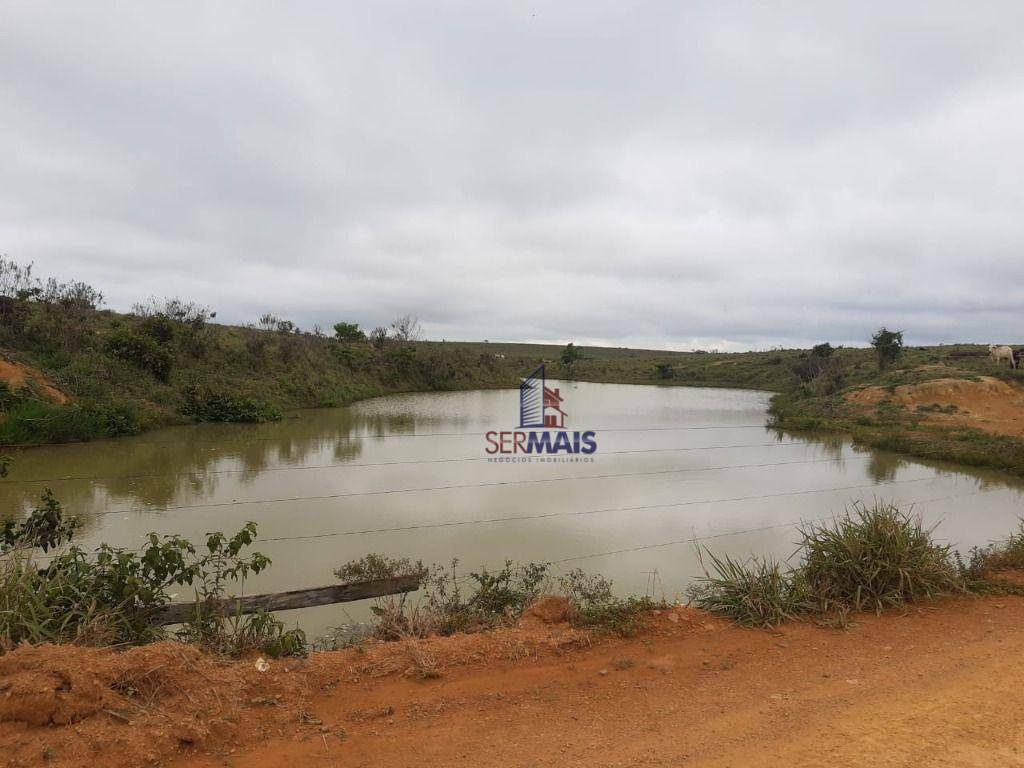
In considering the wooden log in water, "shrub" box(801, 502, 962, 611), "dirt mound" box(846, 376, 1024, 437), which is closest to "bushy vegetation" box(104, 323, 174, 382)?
"shrub" box(801, 502, 962, 611)

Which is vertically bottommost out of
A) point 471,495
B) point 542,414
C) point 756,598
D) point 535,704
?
point 471,495

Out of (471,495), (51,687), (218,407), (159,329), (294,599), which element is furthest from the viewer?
(159,329)

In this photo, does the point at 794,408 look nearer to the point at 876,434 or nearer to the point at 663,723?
the point at 876,434

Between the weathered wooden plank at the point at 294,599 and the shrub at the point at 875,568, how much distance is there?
367 cm

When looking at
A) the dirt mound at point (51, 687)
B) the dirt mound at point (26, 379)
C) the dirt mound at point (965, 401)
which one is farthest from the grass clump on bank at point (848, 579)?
the dirt mound at point (965, 401)

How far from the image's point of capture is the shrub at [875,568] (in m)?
4.94

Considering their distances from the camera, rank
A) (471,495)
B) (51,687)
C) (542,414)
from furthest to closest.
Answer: (542,414), (471,495), (51,687)

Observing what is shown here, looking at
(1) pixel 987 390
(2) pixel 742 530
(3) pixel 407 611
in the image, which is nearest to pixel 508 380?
(1) pixel 987 390

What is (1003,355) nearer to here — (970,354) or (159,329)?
(970,354)

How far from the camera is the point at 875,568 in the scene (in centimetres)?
500

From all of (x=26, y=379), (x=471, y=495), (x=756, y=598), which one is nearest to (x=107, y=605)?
(x=756, y=598)

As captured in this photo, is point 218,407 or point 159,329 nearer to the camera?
point 218,407

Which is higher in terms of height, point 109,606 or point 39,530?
point 39,530

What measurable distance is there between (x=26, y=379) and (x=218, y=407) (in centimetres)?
492
